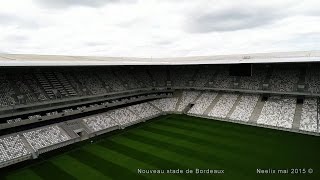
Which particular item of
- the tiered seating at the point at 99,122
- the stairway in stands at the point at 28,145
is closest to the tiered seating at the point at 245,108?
the tiered seating at the point at 99,122

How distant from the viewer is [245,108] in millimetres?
33281

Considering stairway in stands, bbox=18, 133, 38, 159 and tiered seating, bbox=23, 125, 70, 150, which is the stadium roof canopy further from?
stairway in stands, bbox=18, 133, 38, 159

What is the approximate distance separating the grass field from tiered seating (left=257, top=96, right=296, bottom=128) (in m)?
1.97

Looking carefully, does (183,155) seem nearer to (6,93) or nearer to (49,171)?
(49,171)

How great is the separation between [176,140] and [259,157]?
846 cm

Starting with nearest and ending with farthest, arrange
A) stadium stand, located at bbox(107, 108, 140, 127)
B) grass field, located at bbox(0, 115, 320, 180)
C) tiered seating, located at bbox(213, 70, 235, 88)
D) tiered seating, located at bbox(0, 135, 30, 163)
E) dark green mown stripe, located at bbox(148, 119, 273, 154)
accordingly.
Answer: grass field, located at bbox(0, 115, 320, 180), tiered seating, located at bbox(0, 135, 30, 163), dark green mown stripe, located at bbox(148, 119, 273, 154), stadium stand, located at bbox(107, 108, 140, 127), tiered seating, located at bbox(213, 70, 235, 88)

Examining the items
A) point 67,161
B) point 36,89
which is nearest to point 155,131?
point 67,161

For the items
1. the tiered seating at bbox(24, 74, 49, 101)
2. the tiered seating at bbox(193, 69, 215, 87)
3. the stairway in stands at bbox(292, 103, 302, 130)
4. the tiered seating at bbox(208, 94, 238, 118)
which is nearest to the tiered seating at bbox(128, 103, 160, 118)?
the tiered seating at bbox(208, 94, 238, 118)

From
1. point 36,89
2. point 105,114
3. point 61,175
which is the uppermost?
point 36,89

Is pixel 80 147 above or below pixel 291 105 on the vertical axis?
below

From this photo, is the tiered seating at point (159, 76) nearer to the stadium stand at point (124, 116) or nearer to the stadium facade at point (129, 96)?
the stadium facade at point (129, 96)

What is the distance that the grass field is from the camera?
18922 mm

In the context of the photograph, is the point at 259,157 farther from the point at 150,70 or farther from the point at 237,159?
the point at 150,70

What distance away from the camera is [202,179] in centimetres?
1753
